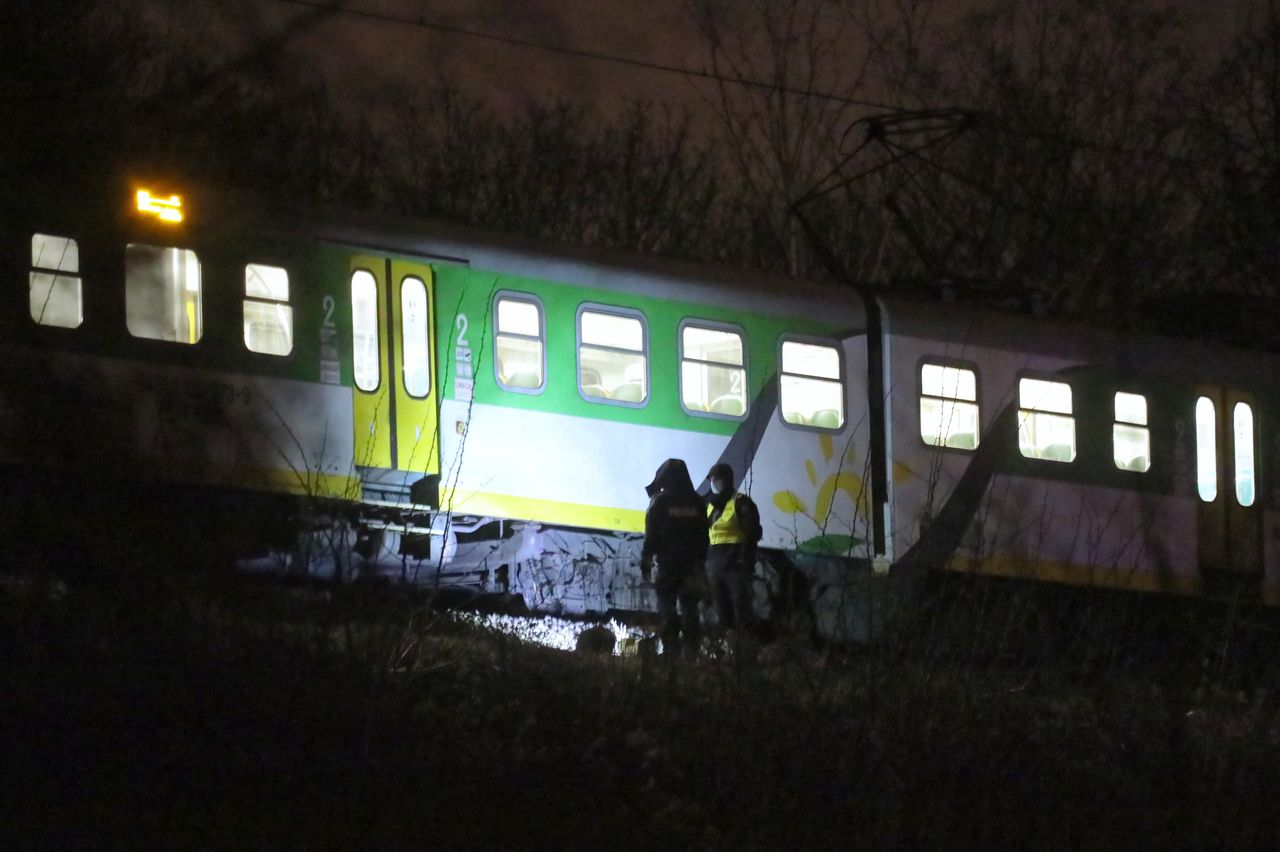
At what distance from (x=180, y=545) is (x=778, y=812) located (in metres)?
3.15

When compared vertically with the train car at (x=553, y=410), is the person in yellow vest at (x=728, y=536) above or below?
below

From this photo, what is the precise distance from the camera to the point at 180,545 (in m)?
8.72

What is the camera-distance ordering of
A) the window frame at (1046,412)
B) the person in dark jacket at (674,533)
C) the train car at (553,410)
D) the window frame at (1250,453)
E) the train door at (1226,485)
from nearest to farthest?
the train car at (553,410)
the person in dark jacket at (674,533)
the window frame at (1046,412)
the train door at (1226,485)
the window frame at (1250,453)

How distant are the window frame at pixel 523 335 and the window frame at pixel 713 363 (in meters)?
1.00

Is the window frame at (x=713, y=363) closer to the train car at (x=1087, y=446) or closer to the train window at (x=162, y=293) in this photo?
the train car at (x=1087, y=446)

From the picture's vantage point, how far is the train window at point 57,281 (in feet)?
38.1

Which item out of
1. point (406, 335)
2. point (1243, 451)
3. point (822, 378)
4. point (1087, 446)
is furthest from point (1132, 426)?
point (406, 335)

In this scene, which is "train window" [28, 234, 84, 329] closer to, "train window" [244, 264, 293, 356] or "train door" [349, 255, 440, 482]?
"train window" [244, 264, 293, 356]

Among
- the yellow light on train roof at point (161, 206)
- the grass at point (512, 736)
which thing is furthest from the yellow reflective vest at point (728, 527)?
the yellow light on train roof at point (161, 206)

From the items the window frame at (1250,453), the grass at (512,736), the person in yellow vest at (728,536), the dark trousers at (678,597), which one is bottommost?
the grass at (512,736)

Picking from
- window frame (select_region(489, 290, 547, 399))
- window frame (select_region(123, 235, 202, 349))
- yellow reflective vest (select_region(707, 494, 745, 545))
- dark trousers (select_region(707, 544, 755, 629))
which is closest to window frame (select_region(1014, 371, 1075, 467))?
yellow reflective vest (select_region(707, 494, 745, 545))

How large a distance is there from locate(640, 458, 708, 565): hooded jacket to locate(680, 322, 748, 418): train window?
180cm

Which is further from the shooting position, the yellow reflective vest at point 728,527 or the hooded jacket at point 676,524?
the yellow reflective vest at point 728,527

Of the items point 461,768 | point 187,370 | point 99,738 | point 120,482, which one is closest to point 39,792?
point 99,738
